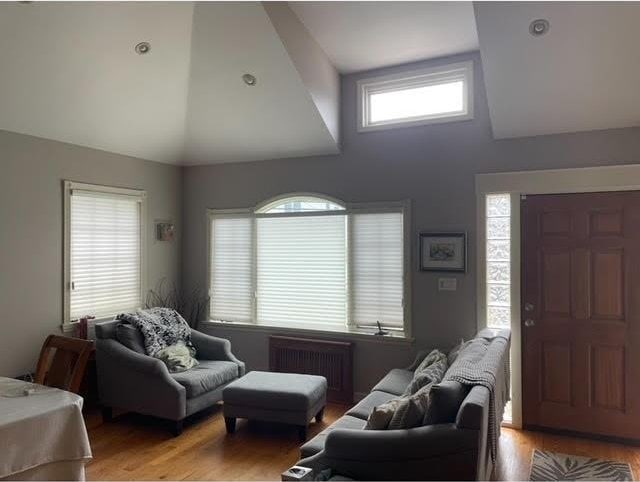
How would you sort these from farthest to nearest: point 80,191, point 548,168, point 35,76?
point 80,191 < point 548,168 < point 35,76

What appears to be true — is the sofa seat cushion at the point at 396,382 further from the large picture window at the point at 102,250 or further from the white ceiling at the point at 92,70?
the white ceiling at the point at 92,70

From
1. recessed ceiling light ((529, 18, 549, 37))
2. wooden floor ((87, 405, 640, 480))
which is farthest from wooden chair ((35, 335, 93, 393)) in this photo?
recessed ceiling light ((529, 18, 549, 37))

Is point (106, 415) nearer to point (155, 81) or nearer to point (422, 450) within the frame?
point (155, 81)

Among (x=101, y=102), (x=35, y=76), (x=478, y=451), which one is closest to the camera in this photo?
(x=478, y=451)

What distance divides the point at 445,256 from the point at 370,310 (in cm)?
94

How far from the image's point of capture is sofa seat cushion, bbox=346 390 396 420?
311 centimetres

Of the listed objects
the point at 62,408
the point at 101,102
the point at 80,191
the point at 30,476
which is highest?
the point at 101,102

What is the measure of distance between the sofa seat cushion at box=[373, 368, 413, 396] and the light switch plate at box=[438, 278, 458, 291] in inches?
32.0

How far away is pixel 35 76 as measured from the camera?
3.57 m

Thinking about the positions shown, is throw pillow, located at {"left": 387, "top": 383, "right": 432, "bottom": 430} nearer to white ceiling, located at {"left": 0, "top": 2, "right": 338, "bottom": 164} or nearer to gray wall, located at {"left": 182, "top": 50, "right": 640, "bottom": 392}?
gray wall, located at {"left": 182, "top": 50, "right": 640, "bottom": 392}

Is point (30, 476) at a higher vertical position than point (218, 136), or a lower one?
lower

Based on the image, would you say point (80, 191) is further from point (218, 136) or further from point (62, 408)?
point (62, 408)

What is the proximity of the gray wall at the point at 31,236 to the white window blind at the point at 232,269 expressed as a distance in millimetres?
1435

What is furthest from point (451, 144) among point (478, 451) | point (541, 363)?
point (478, 451)
